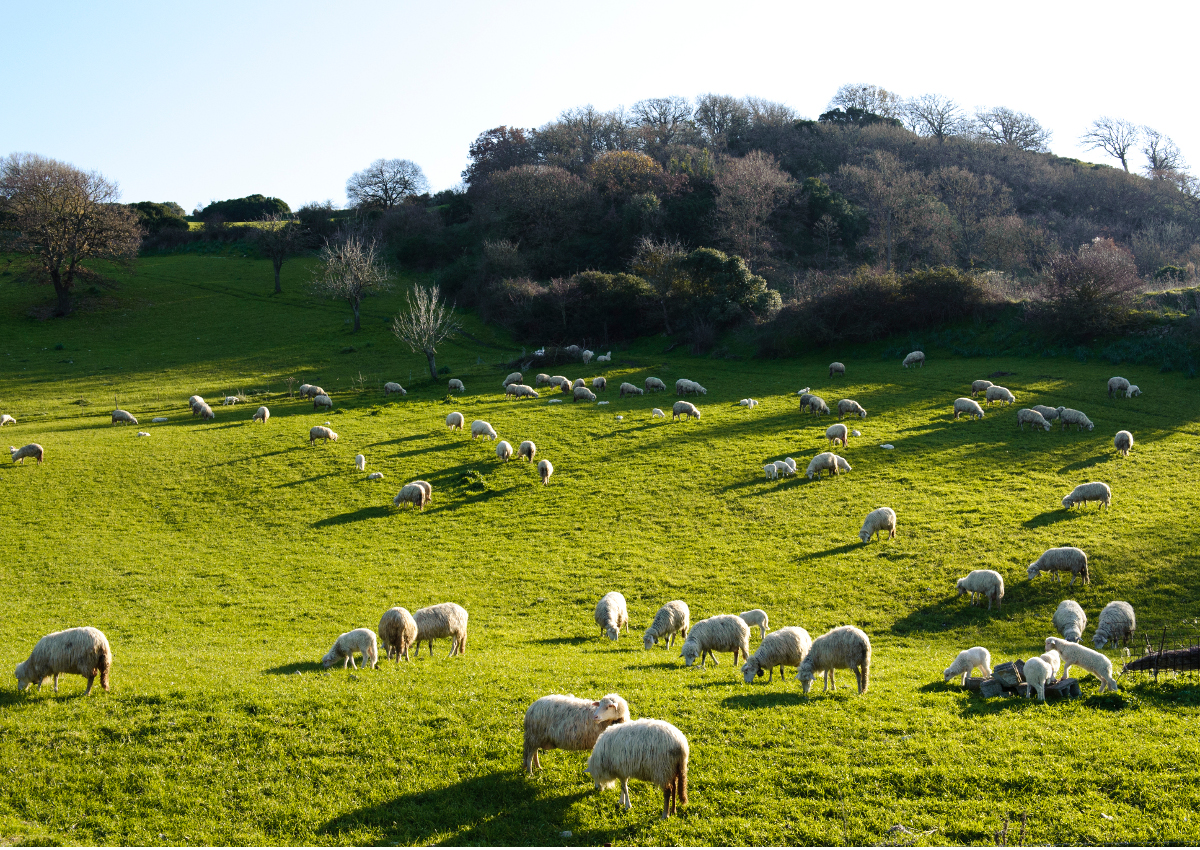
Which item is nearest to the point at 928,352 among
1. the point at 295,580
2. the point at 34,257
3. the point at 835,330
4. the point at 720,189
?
the point at 835,330

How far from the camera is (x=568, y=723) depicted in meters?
9.33

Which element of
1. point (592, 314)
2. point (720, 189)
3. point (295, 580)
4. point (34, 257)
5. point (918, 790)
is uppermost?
point (720, 189)

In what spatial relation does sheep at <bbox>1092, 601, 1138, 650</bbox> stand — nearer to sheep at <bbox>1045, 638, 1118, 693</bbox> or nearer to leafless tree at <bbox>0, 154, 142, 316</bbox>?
sheep at <bbox>1045, 638, 1118, 693</bbox>

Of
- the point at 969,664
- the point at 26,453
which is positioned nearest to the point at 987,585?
the point at 969,664

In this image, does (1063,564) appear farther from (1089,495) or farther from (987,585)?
(1089,495)

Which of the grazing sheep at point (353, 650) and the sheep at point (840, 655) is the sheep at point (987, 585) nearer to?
the sheep at point (840, 655)

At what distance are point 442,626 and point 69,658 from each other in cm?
632

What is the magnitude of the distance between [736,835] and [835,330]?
5003cm

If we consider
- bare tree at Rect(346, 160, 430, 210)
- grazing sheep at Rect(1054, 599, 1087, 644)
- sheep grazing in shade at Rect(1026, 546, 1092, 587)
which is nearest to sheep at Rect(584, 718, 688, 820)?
grazing sheep at Rect(1054, 599, 1087, 644)

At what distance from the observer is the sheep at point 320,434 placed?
34500mm

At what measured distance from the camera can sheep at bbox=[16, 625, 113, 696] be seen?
1209 cm

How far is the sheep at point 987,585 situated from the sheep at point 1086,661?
4779mm

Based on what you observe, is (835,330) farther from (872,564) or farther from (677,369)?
(872,564)

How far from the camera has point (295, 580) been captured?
2117 centimetres
